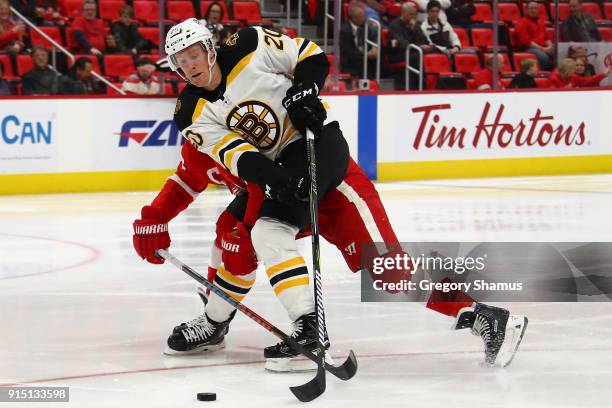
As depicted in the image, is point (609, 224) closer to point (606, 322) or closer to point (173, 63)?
A: point (606, 322)

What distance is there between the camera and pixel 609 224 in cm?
764

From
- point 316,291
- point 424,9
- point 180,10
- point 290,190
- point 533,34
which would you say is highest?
point 290,190

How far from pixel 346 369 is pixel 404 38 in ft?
26.0

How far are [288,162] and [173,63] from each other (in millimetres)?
490

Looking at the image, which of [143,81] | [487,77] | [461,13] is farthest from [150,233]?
[461,13]

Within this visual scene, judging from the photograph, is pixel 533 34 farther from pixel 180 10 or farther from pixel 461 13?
pixel 180 10

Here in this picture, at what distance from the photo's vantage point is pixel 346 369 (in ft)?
12.2

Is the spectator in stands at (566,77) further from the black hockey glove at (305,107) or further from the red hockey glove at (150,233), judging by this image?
the black hockey glove at (305,107)

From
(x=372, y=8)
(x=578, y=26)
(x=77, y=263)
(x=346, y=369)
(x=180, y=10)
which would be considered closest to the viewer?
(x=346, y=369)

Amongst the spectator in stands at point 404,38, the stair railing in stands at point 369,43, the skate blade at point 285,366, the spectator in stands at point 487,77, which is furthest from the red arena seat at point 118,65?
the skate blade at point 285,366

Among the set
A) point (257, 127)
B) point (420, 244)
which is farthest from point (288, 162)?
point (420, 244)

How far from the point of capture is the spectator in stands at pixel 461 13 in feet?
38.9

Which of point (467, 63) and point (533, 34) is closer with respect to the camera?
point (467, 63)

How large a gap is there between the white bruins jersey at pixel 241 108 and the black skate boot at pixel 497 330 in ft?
2.71
